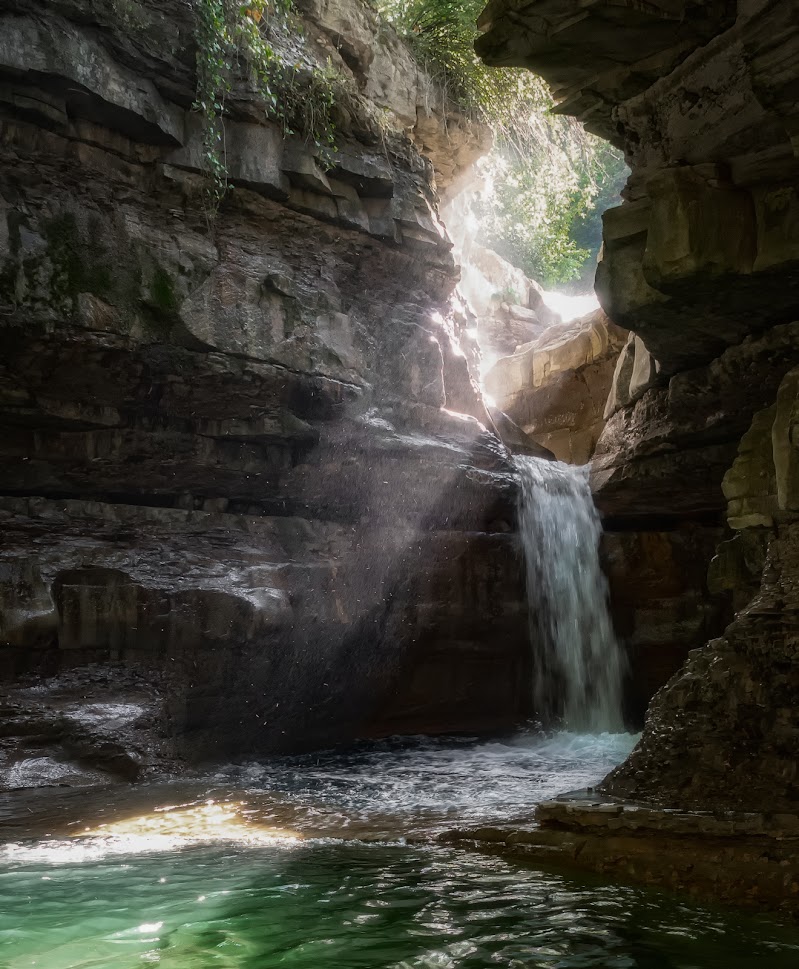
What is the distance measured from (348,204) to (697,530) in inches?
219

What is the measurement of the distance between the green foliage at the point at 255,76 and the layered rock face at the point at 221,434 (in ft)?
0.56

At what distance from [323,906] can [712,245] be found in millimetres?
4407

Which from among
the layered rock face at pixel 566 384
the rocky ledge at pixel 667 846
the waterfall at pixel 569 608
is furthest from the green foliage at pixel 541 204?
the rocky ledge at pixel 667 846

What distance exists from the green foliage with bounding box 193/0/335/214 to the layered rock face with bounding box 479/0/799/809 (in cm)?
397

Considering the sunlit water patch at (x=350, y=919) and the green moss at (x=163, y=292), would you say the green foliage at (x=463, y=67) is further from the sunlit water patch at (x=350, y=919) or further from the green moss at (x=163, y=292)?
the sunlit water patch at (x=350, y=919)

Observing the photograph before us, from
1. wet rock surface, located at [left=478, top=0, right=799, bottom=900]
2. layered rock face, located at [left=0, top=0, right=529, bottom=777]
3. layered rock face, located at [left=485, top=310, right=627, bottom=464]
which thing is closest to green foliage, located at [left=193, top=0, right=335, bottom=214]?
layered rock face, located at [left=0, top=0, right=529, bottom=777]

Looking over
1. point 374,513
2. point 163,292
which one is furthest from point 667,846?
point 163,292

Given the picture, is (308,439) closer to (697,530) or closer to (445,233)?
(445,233)

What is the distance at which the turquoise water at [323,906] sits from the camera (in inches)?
117

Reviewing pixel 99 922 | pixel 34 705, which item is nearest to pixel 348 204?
pixel 34 705

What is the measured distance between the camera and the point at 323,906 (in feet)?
11.5

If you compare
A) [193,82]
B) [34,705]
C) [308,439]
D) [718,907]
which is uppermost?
[193,82]

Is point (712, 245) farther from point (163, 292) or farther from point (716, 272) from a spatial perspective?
point (163, 292)

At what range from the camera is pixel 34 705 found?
Result: 22.3 feet
